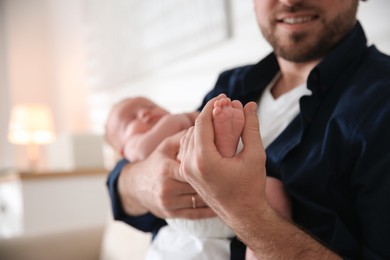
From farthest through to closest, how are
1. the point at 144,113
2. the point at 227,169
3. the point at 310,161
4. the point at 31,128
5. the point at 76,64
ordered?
the point at 76,64 < the point at 31,128 < the point at 144,113 < the point at 310,161 < the point at 227,169

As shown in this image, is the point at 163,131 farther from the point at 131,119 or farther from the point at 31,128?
the point at 31,128

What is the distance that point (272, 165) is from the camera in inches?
33.4

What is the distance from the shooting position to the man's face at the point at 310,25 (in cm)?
92

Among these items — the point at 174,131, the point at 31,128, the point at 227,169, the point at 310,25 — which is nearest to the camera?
the point at 227,169

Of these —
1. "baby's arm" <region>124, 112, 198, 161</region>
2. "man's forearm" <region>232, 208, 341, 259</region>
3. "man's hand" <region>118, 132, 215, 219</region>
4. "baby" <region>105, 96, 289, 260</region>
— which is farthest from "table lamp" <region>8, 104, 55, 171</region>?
"man's forearm" <region>232, 208, 341, 259</region>

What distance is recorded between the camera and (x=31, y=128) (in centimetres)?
342

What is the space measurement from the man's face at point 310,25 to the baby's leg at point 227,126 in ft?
1.46

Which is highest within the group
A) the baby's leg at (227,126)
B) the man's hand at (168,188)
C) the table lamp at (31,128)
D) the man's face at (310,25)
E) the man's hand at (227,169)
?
the man's face at (310,25)

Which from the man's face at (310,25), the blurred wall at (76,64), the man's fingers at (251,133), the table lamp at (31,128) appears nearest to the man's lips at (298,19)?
the man's face at (310,25)

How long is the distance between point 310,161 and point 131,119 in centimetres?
71

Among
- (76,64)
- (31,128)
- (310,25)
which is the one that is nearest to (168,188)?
(310,25)

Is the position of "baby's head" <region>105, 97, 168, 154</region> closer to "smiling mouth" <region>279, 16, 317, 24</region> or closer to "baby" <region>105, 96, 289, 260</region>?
"baby" <region>105, 96, 289, 260</region>

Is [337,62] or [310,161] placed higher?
[337,62]

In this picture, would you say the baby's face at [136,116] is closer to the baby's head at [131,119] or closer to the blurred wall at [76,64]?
the baby's head at [131,119]
